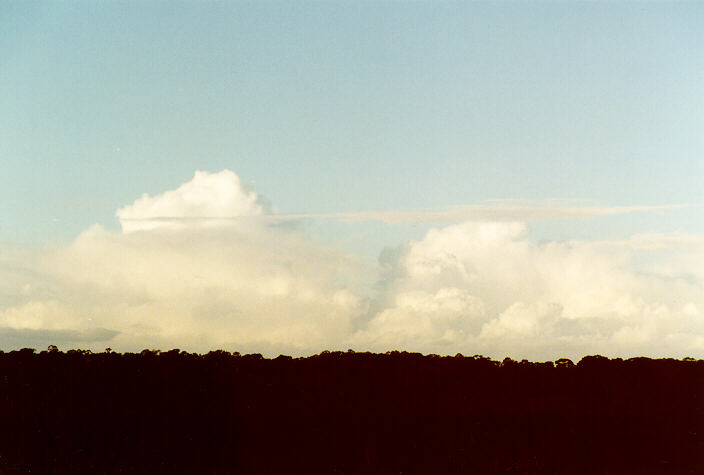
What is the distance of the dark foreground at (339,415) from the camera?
58.0ft

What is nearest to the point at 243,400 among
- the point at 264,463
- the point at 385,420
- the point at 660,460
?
the point at 264,463

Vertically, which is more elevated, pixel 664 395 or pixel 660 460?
pixel 664 395

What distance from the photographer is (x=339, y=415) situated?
18.8 metres

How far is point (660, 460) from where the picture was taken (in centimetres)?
2022

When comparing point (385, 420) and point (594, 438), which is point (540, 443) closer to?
point (594, 438)

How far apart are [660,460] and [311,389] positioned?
8.71m

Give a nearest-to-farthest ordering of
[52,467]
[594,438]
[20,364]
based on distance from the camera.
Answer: [52,467] < [20,364] < [594,438]

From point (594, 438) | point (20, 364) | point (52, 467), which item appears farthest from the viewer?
point (594, 438)

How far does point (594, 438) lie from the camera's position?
65.8ft

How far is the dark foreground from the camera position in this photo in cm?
1767

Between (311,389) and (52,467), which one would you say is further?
(311,389)

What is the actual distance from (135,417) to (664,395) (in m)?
12.9

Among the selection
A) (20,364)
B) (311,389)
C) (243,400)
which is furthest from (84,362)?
(311,389)

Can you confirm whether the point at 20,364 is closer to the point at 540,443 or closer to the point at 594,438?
the point at 540,443
